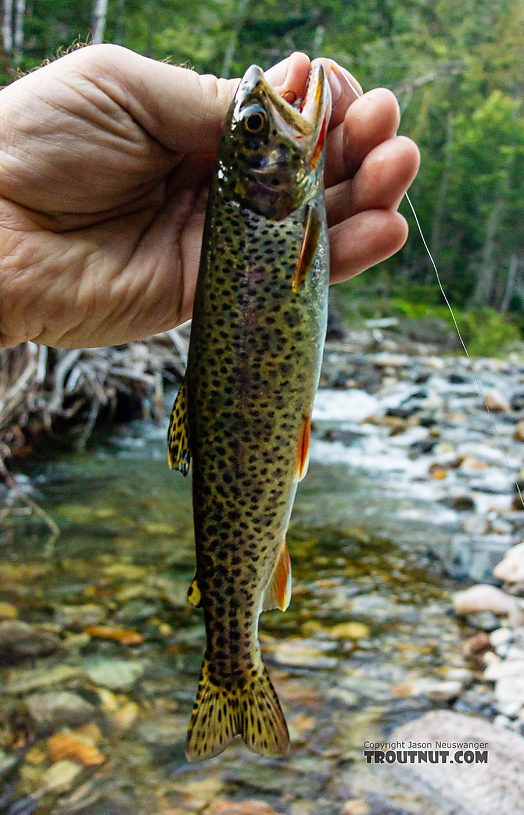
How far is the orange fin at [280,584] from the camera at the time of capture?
6.45 feet

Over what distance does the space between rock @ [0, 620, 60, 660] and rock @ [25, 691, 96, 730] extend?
0.47 meters

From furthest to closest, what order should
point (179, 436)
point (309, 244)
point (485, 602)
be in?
point (485, 602) < point (179, 436) < point (309, 244)

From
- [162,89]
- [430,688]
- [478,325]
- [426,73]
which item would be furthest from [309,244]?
[478,325]

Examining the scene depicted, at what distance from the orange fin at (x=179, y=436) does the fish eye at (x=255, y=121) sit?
715 millimetres

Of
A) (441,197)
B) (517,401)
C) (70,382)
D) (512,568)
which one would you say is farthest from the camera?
(441,197)

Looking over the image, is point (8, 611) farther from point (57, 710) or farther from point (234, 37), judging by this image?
point (234, 37)

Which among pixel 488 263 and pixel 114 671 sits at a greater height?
pixel 488 263

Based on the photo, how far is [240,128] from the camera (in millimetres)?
1769

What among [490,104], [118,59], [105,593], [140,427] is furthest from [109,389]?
[490,104]

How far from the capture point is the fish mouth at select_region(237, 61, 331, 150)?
1723mm

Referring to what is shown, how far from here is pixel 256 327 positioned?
1777 mm

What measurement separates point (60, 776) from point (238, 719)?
2102 millimetres

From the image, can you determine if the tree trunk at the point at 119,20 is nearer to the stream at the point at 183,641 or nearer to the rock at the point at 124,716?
the stream at the point at 183,641

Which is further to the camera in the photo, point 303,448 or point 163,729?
point 163,729
